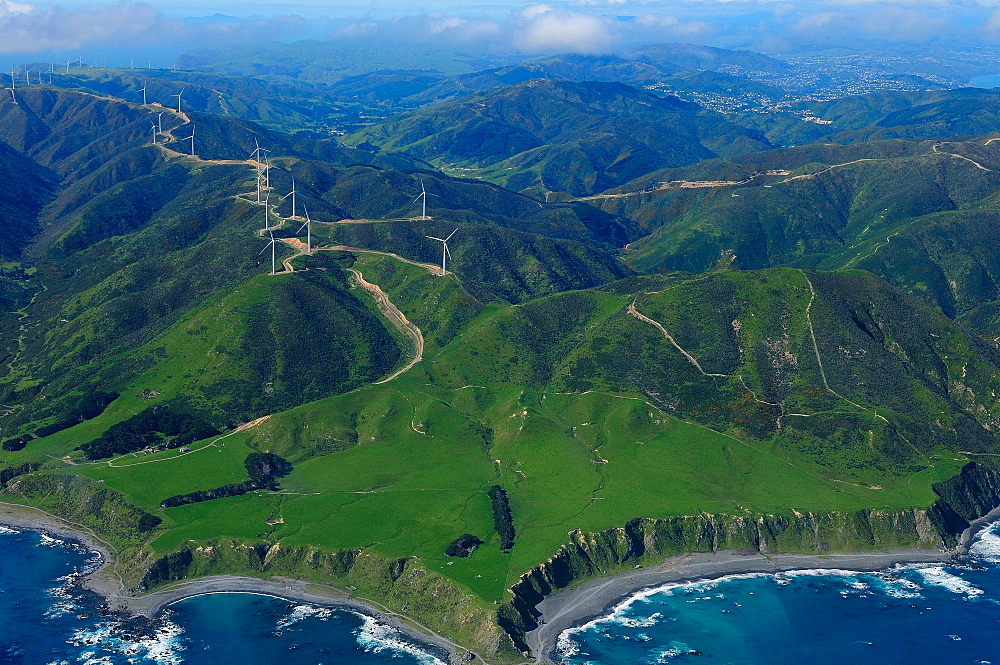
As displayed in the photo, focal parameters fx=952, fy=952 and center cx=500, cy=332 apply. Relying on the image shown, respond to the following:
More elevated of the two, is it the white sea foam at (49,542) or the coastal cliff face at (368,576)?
the coastal cliff face at (368,576)

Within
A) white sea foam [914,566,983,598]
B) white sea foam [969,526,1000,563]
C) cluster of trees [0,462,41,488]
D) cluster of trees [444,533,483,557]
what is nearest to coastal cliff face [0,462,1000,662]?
cluster of trees [0,462,41,488]

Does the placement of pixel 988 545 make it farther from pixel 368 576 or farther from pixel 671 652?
pixel 368 576

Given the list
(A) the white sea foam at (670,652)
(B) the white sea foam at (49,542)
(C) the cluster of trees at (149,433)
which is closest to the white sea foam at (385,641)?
(A) the white sea foam at (670,652)

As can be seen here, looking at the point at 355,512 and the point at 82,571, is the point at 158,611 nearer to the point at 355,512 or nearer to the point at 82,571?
the point at 82,571

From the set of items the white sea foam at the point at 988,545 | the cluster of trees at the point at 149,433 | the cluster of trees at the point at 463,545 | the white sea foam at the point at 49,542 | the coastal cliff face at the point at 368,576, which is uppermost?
the cluster of trees at the point at 149,433

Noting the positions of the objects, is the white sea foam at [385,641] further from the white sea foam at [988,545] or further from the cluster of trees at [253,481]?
the white sea foam at [988,545]

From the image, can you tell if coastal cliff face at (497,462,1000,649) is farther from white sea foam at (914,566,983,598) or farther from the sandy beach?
white sea foam at (914,566,983,598)
